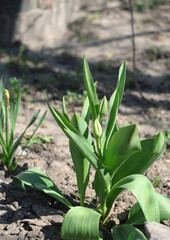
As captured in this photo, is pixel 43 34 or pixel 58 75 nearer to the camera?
pixel 58 75

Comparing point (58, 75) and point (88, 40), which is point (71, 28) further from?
point (58, 75)

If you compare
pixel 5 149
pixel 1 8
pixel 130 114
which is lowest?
pixel 130 114

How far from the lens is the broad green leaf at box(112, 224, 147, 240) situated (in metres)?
1.51

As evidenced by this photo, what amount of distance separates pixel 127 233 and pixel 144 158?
0.40 metres

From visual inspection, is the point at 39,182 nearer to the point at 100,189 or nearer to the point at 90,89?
the point at 100,189

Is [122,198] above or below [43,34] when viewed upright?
below

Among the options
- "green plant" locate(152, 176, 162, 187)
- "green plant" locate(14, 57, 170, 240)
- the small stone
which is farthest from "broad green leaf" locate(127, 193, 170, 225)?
"green plant" locate(152, 176, 162, 187)

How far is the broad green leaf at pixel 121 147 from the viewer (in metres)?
1.42

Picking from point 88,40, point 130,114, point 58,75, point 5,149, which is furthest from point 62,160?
point 88,40

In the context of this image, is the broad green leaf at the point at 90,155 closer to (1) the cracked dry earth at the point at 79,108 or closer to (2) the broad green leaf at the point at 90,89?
(2) the broad green leaf at the point at 90,89

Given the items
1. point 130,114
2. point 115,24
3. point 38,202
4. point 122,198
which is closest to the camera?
point 38,202

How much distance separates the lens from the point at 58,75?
3.88 metres

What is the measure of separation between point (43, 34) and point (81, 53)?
0.83 m

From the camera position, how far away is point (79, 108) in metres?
3.26
